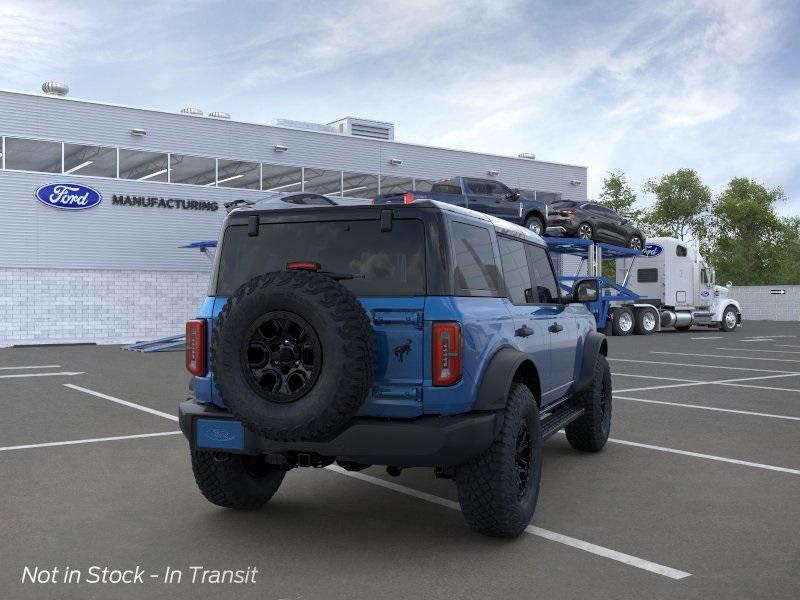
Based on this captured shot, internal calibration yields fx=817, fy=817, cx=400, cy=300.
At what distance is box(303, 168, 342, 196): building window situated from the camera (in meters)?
30.3

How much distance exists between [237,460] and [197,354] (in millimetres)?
774

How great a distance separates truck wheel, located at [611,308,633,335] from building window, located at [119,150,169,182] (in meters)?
16.1

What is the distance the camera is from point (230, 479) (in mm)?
5188

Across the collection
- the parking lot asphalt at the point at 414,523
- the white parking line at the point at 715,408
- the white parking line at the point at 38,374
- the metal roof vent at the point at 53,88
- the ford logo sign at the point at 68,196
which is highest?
the metal roof vent at the point at 53,88

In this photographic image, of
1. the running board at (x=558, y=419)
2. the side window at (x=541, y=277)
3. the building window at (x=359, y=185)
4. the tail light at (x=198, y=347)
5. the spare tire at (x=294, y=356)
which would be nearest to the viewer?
the spare tire at (x=294, y=356)

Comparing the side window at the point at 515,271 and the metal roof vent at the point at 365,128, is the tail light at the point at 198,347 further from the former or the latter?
the metal roof vent at the point at 365,128

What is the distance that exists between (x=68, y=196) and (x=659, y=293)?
20761 mm

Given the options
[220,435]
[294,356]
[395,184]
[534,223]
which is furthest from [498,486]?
[395,184]

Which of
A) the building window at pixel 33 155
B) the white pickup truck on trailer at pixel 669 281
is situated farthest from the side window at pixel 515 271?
the white pickup truck on trailer at pixel 669 281

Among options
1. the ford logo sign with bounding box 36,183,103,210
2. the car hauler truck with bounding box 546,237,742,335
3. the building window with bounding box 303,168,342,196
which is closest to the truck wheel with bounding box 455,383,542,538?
the ford logo sign with bounding box 36,183,103,210

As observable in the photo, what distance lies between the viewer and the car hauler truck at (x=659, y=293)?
28.7 meters

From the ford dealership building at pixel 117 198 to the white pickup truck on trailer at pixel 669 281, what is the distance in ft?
39.5

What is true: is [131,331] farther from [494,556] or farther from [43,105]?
[494,556]

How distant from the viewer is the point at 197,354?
4.93 m
